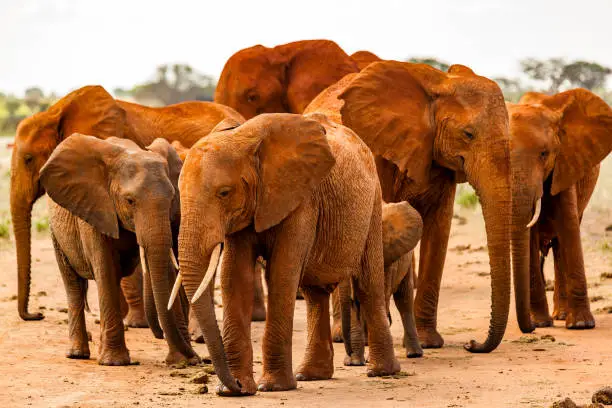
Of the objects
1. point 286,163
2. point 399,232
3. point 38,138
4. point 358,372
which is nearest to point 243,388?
point 286,163

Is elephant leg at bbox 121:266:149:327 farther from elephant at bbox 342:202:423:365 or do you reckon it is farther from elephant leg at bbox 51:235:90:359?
elephant at bbox 342:202:423:365

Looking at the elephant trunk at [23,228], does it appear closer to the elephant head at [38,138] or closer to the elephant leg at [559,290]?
the elephant head at [38,138]

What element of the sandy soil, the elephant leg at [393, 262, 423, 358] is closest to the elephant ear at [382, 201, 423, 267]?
the elephant leg at [393, 262, 423, 358]

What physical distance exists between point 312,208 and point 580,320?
148 inches

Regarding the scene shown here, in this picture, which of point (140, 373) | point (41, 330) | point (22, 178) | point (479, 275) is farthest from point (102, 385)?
point (479, 275)

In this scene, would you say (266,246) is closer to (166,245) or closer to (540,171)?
(166,245)

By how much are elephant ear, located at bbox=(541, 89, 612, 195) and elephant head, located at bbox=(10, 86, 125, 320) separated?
362 centimetres

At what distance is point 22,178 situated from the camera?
10.9 m

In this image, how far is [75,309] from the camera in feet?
30.5

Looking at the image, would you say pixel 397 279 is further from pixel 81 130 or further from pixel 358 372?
pixel 81 130

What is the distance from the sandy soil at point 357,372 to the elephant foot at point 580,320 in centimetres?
8

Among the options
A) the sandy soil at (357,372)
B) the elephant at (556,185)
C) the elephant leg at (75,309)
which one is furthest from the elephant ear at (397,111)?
the elephant leg at (75,309)

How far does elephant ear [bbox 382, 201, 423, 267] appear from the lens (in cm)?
898

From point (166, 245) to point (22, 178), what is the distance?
112 inches
